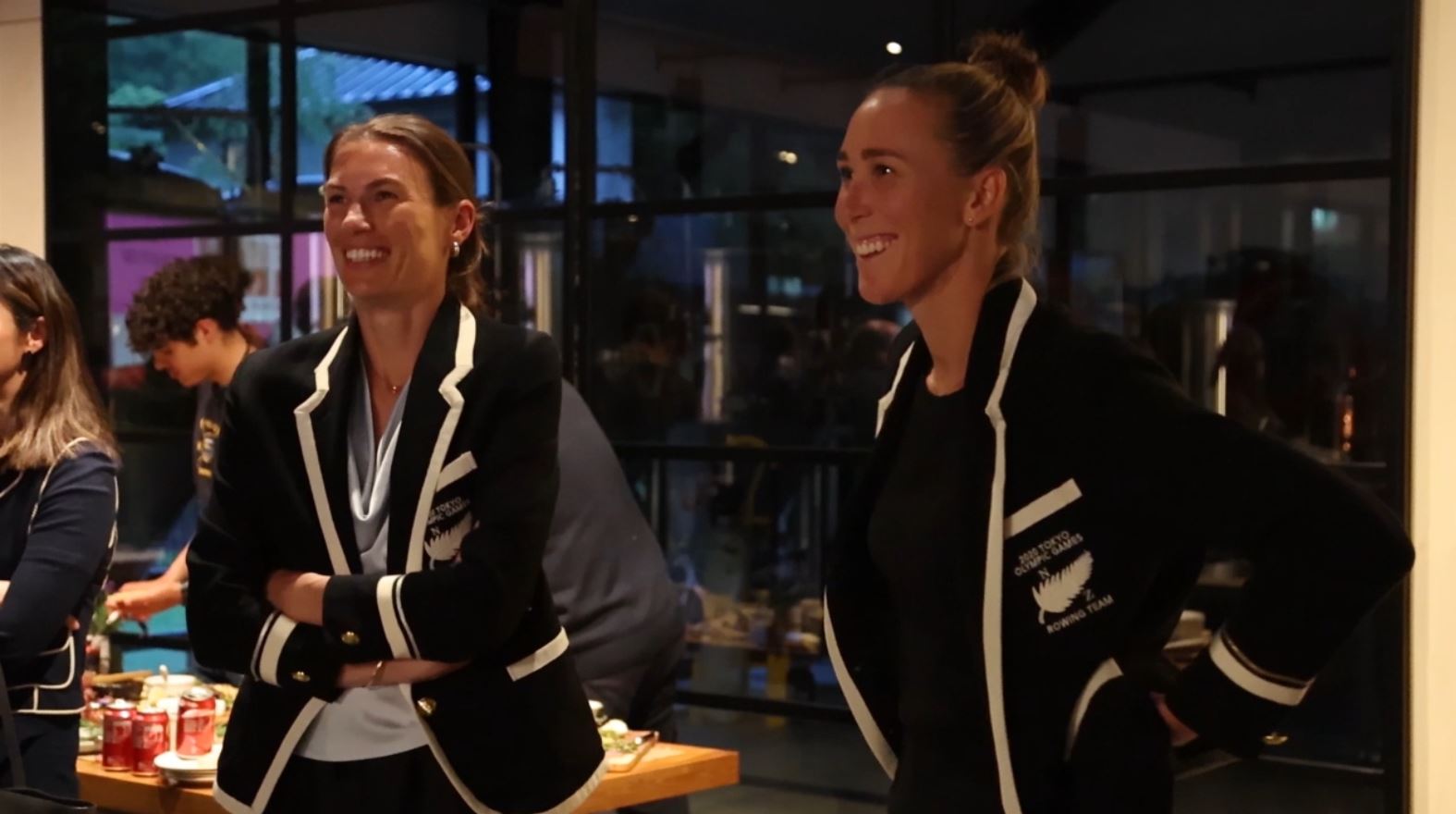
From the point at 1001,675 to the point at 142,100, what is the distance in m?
5.92

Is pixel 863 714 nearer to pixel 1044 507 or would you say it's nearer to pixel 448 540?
pixel 1044 507

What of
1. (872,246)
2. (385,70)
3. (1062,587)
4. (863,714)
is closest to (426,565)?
(863,714)

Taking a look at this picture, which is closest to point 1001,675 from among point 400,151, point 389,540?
point 389,540

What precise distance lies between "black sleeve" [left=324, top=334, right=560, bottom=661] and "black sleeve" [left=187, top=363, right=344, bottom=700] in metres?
0.09

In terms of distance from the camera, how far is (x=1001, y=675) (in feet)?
5.37

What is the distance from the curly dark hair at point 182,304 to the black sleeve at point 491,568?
2.54 metres

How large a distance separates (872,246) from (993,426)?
0.76 ft

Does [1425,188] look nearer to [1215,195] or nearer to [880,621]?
[1215,195]

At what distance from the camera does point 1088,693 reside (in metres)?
1.64

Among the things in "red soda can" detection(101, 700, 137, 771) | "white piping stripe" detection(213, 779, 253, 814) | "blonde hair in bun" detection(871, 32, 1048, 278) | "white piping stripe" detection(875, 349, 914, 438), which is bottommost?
"red soda can" detection(101, 700, 137, 771)

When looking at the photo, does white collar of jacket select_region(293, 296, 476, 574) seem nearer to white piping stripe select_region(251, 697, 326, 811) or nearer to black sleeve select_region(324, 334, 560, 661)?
black sleeve select_region(324, 334, 560, 661)

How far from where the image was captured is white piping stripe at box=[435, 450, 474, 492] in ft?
6.63

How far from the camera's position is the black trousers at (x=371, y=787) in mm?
2010

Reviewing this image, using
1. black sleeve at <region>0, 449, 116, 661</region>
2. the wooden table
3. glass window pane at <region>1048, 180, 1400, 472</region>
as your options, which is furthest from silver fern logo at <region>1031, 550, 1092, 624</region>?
glass window pane at <region>1048, 180, 1400, 472</region>
